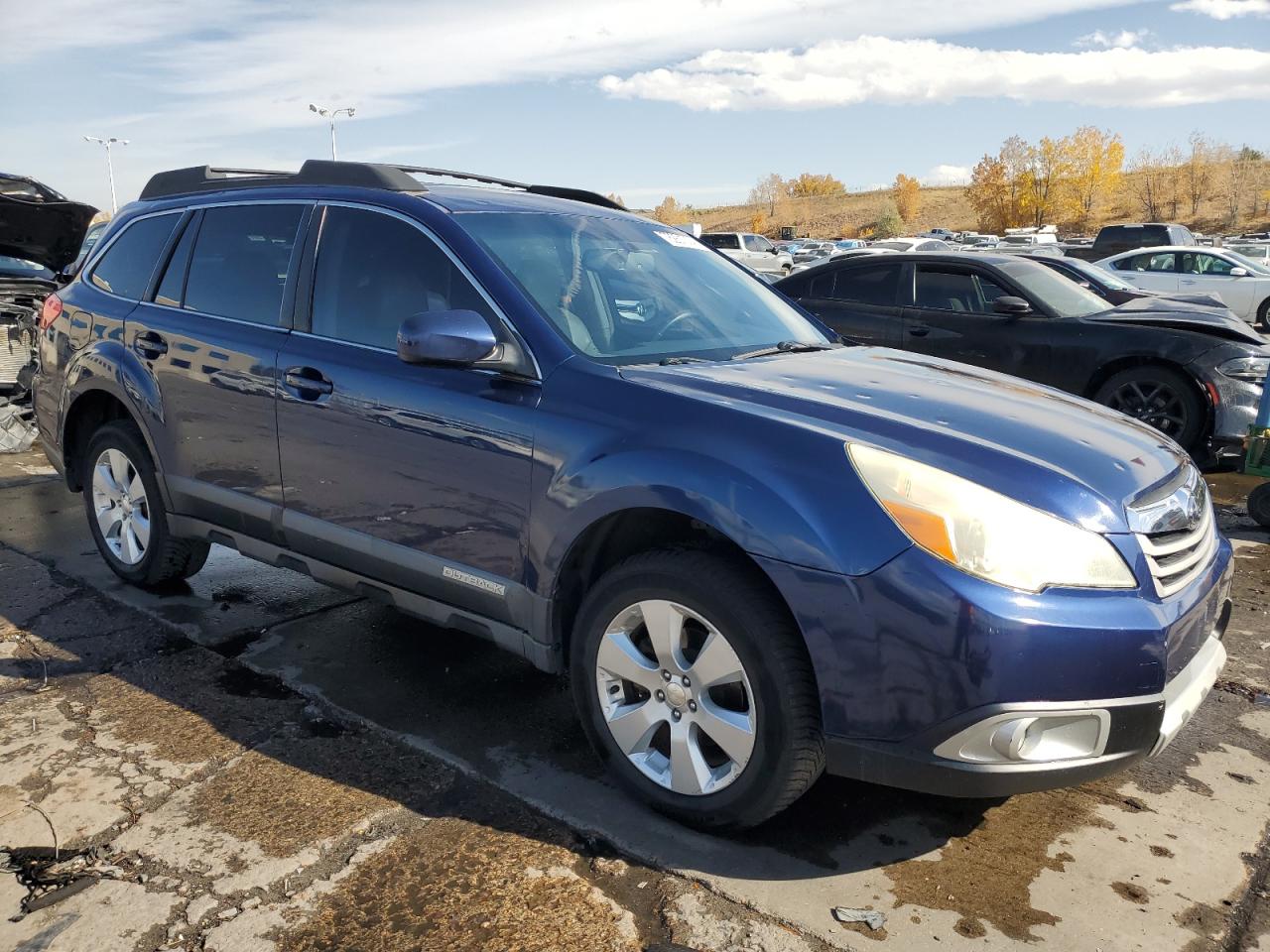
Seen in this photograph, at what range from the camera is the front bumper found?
2.43 metres

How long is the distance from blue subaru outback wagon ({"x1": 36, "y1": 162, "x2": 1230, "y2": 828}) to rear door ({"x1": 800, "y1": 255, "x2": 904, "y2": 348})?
15.5 feet

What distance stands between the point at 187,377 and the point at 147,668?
1164mm

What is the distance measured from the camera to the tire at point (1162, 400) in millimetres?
A: 7473

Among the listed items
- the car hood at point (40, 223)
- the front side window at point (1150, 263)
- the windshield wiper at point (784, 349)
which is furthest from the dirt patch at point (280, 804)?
the front side window at point (1150, 263)

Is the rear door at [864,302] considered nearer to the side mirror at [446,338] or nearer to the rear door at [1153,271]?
the side mirror at [446,338]

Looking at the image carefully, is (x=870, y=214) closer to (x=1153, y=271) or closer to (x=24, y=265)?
(x=1153, y=271)

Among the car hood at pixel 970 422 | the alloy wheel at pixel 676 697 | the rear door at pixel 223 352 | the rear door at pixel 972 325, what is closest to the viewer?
the car hood at pixel 970 422

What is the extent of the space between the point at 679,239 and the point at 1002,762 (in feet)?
8.35

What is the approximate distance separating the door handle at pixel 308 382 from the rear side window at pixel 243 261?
0.98 ft

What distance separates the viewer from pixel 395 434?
344cm

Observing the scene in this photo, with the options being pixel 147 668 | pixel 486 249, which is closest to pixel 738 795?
pixel 486 249

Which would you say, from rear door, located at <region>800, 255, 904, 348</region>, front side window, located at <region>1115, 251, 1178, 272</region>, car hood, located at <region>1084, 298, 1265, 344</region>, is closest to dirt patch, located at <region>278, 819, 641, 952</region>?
rear door, located at <region>800, 255, 904, 348</region>

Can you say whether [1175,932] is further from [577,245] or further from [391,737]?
[577,245]

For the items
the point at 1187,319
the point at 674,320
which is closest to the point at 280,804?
the point at 674,320
